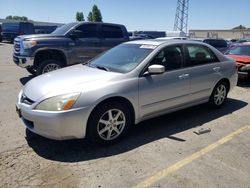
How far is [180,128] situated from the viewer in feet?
16.1

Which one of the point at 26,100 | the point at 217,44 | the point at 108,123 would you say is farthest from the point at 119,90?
the point at 217,44

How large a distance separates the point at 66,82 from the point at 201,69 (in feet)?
8.95

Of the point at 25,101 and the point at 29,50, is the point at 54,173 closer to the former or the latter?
the point at 25,101

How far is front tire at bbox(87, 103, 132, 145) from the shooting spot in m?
3.88

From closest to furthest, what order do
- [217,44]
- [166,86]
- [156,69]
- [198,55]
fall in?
[156,69] → [166,86] → [198,55] → [217,44]

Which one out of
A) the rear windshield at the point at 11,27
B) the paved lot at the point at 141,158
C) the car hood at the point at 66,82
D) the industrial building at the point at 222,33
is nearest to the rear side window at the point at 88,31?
the paved lot at the point at 141,158

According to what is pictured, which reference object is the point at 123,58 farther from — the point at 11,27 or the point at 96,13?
the point at 96,13

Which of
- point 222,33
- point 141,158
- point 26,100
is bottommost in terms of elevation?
point 141,158

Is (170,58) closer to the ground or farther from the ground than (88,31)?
closer to the ground

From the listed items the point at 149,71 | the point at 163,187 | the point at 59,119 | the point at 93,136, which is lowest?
the point at 163,187

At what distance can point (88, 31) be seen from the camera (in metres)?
9.23

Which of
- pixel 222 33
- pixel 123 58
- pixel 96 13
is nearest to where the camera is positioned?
pixel 123 58

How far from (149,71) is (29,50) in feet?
16.0

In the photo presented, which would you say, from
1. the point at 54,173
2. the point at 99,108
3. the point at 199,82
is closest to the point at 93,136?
the point at 99,108
